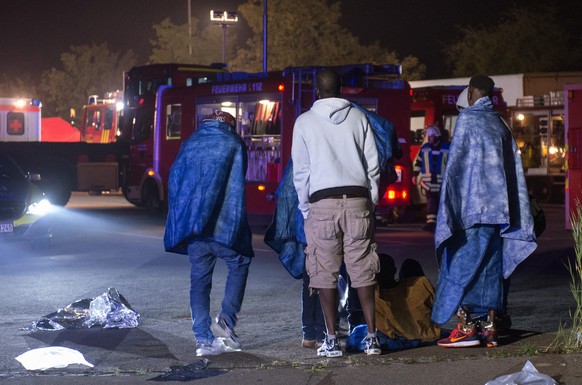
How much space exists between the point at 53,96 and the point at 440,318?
83217 millimetres

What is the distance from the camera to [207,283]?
8062 millimetres

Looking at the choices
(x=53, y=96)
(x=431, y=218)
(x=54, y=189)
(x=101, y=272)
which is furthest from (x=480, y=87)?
(x=53, y=96)

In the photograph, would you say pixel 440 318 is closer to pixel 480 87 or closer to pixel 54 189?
pixel 480 87

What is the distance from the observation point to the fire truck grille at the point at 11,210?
15.4 m

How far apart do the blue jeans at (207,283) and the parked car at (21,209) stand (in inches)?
310

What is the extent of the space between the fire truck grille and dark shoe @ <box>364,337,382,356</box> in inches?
349

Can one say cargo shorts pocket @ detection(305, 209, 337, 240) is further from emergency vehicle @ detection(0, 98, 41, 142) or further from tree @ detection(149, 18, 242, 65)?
tree @ detection(149, 18, 242, 65)

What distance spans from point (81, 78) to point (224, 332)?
82270mm

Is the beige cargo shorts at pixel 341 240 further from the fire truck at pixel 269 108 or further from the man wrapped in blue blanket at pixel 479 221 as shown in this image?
the fire truck at pixel 269 108

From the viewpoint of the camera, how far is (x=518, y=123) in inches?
1190

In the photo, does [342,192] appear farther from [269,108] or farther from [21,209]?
[269,108]

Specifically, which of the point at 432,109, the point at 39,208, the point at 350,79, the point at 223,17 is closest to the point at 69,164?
the point at 432,109

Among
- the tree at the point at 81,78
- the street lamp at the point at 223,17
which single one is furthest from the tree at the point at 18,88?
the street lamp at the point at 223,17

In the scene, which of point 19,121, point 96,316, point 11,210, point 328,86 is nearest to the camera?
point 328,86
